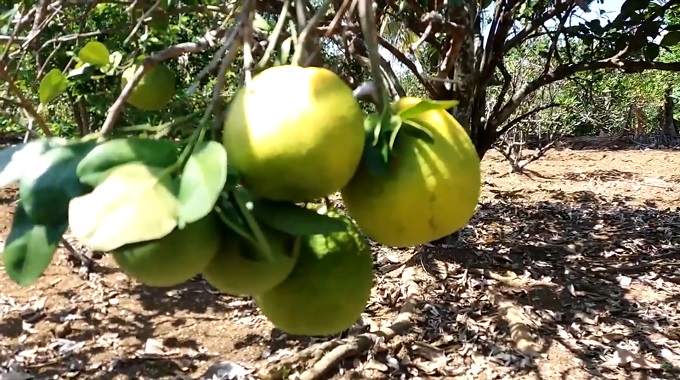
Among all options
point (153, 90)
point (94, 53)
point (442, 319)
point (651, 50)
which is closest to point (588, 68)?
point (651, 50)

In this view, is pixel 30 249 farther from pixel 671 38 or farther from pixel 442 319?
pixel 671 38

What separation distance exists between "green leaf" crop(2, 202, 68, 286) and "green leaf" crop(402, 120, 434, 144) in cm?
26

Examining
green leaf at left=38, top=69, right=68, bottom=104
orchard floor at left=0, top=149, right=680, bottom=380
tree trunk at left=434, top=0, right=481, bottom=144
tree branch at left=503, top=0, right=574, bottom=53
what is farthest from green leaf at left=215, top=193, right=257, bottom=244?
tree branch at left=503, top=0, right=574, bottom=53

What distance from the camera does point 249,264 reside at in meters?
0.49

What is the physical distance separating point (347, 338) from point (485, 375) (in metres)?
0.51

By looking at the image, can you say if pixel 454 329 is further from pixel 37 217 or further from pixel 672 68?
pixel 37 217

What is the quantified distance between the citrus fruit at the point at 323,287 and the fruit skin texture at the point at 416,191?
0.05 m

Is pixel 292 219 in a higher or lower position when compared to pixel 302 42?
lower

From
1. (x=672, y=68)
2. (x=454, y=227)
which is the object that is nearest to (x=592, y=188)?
(x=672, y=68)

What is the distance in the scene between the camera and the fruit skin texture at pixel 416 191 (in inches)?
21.0

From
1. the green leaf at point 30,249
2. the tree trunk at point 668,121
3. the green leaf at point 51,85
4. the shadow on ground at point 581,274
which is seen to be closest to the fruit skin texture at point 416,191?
the green leaf at point 30,249

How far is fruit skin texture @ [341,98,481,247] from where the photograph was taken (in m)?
0.53

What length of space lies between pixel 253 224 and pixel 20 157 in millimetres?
179

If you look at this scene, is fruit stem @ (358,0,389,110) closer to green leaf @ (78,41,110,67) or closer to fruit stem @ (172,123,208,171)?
fruit stem @ (172,123,208,171)
